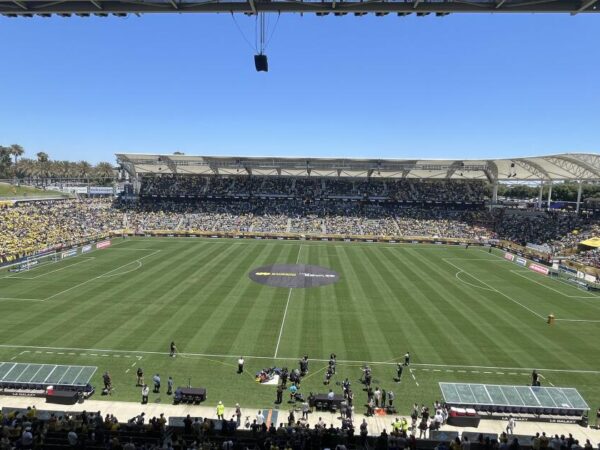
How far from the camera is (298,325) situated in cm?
2819

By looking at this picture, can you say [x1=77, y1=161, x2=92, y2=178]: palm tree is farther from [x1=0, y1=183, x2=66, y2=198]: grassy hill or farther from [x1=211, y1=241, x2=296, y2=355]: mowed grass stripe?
[x1=211, y1=241, x2=296, y2=355]: mowed grass stripe

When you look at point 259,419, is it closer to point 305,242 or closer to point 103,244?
point 103,244

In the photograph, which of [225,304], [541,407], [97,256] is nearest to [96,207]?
[97,256]

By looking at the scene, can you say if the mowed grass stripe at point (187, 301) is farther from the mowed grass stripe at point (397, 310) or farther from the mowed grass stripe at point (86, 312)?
the mowed grass stripe at point (397, 310)

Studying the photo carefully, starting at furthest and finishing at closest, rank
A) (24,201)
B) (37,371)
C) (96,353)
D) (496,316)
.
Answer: (24,201)
(496,316)
(96,353)
(37,371)

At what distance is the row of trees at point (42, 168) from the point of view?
441 feet

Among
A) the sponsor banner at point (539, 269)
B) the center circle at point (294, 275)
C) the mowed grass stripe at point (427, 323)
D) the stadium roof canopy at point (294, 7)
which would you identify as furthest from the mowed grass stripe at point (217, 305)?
the sponsor banner at point (539, 269)

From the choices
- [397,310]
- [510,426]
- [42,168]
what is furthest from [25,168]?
[510,426]

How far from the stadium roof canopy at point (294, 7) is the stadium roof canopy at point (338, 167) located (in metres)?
65.4

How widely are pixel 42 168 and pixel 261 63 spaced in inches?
6311

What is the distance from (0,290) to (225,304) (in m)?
20.7

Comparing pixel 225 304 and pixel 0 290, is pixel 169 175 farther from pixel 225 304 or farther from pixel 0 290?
pixel 225 304

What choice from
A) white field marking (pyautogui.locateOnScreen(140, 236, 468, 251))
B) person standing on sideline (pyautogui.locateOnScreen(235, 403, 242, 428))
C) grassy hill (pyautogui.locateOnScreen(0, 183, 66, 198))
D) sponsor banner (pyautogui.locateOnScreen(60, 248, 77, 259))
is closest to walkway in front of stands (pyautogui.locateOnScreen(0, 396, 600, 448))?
person standing on sideline (pyautogui.locateOnScreen(235, 403, 242, 428))

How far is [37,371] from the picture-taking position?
19297 millimetres
